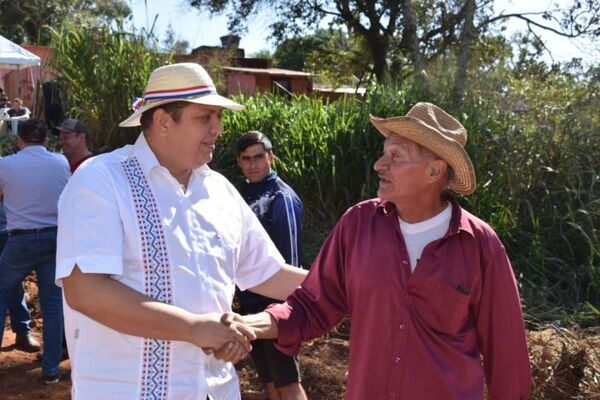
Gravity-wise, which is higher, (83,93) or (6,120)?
(83,93)

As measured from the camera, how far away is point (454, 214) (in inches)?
114

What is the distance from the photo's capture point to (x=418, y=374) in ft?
8.98

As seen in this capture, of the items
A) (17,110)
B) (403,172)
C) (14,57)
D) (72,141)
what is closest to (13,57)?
(14,57)

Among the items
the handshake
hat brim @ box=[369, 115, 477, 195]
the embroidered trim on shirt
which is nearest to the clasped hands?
the handshake

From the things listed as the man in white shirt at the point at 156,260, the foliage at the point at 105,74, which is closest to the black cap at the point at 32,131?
the foliage at the point at 105,74

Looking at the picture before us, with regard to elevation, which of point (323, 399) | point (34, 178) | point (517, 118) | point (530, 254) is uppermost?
point (517, 118)

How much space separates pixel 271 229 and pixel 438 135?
240cm

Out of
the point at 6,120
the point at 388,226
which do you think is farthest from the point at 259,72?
the point at 388,226

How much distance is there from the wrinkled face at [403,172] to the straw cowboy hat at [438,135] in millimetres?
42

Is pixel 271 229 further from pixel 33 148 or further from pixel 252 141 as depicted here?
pixel 33 148

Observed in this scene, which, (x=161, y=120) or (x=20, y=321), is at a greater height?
(x=161, y=120)

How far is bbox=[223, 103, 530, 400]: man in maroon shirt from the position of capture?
2744mm

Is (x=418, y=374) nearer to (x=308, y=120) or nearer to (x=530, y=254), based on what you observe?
(x=530, y=254)

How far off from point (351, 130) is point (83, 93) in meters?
3.09
